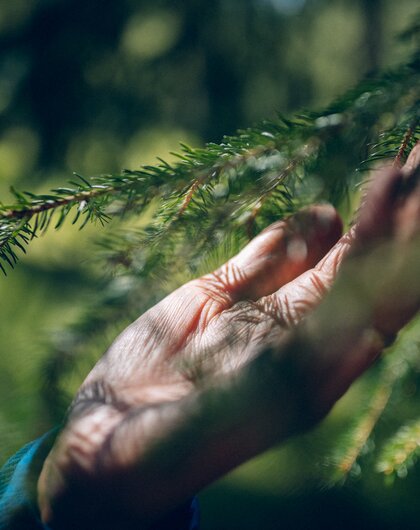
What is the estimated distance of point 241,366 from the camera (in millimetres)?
261

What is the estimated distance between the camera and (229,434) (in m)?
0.28

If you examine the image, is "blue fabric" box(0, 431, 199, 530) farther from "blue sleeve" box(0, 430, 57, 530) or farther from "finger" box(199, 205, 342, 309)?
"finger" box(199, 205, 342, 309)

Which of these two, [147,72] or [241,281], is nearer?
[241,281]

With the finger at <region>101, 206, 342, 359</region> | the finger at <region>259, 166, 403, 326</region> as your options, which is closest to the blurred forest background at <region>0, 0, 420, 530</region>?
the finger at <region>101, 206, 342, 359</region>

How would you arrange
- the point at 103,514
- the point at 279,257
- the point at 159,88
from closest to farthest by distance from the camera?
the point at 103,514 < the point at 279,257 < the point at 159,88

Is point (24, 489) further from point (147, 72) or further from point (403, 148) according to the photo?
point (147, 72)

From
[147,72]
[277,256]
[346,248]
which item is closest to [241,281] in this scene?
[277,256]

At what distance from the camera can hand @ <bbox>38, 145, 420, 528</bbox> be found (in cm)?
26

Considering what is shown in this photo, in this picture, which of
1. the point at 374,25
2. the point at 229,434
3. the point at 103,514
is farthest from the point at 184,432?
the point at 374,25

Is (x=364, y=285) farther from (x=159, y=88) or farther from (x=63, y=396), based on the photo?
(x=159, y=88)

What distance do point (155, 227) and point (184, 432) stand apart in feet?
0.64

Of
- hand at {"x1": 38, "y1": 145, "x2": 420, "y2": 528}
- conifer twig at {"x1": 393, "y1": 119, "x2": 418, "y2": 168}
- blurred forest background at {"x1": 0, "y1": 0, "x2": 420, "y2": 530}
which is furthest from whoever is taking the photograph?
blurred forest background at {"x1": 0, "y1": 0, "x2": 420, "y2": 530}

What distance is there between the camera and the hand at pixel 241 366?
26cm

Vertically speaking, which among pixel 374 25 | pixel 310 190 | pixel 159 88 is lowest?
pixel 310 190
